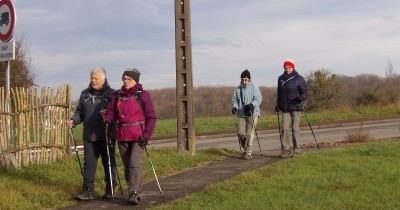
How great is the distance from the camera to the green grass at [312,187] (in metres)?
7.10

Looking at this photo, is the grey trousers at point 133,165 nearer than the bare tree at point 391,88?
Yes

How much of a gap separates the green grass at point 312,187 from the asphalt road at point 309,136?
6.39 metres

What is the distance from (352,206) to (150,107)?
290cm

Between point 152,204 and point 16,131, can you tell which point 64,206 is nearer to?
point 152,204

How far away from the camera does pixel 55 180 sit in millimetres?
9680

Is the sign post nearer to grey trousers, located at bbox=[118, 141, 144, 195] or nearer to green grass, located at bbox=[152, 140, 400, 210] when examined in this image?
grey trousers, located at bbox=[118, 141, 144, 195]

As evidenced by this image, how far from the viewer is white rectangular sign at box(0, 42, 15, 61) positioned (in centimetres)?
1013

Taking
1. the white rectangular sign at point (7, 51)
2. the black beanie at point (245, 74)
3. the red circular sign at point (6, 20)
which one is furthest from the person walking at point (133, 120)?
the black beanie at point (245, 74)

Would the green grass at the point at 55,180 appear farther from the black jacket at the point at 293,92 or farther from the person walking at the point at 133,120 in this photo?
the black jacket at the point at 293,92

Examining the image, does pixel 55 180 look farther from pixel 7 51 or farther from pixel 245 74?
pixel 245 74

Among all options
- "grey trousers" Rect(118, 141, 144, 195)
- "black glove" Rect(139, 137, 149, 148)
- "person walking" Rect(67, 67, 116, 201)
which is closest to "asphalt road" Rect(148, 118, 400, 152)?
"person walking" Rect(67, 67, 116, 201)

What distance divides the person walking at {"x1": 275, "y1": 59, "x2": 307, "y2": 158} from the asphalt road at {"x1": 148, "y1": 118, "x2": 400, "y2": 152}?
12.7 feet

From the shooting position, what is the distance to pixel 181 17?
12695 mm

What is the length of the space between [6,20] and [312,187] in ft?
19.8
